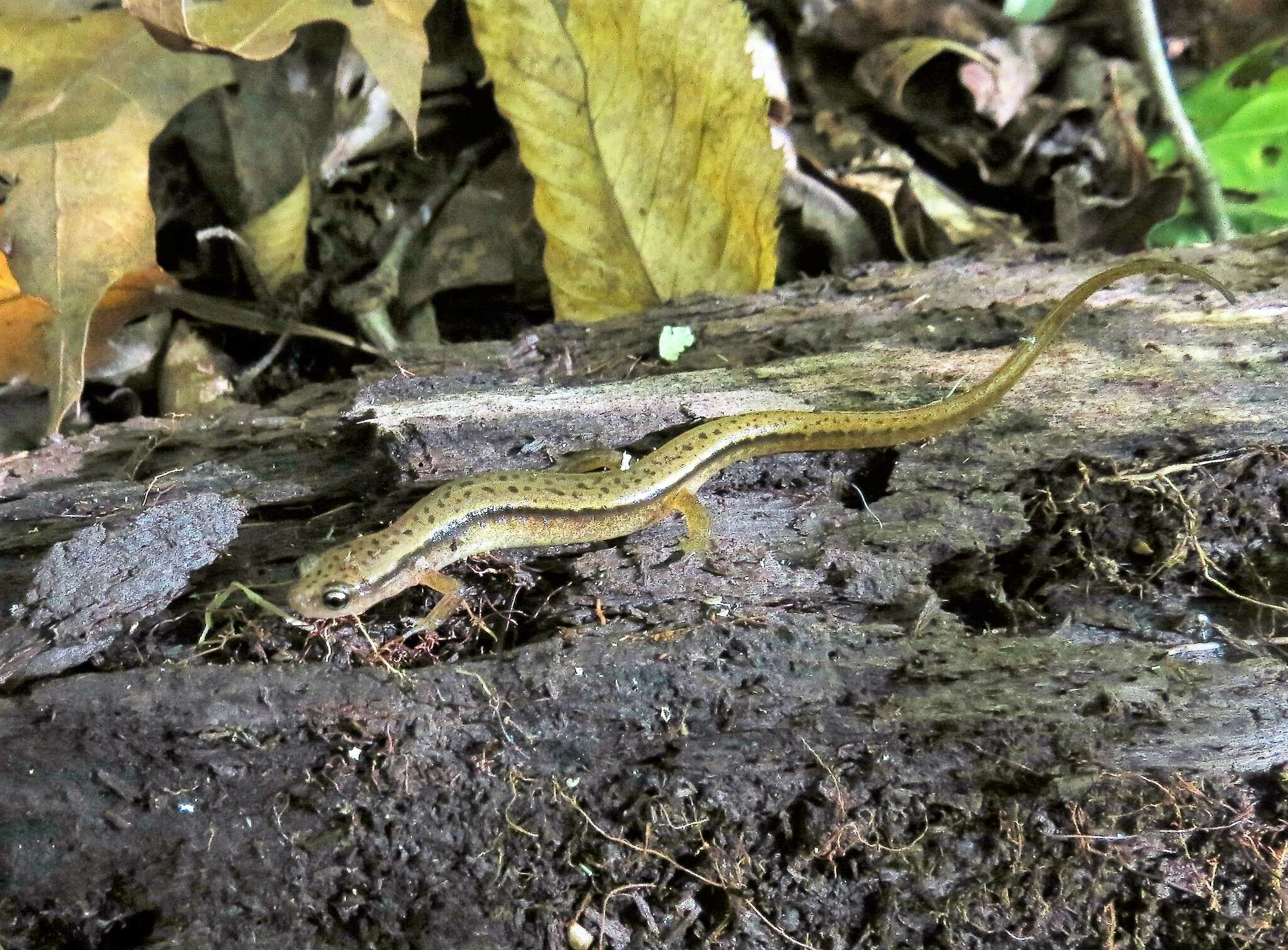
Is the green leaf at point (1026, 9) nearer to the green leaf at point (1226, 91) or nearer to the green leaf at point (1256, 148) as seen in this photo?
the green leaf at point (1226, 91)

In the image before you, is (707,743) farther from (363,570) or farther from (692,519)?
(363,570)

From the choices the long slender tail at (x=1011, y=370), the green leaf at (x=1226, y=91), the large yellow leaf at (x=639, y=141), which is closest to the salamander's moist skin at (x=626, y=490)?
the long slender tail at (x=1011, y=370)

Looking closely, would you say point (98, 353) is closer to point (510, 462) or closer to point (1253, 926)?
point (510, 462)

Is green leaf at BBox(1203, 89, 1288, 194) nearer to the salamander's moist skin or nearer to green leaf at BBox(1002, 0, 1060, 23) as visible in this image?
green leaf at BBox(1002, 0, 1060, 23)

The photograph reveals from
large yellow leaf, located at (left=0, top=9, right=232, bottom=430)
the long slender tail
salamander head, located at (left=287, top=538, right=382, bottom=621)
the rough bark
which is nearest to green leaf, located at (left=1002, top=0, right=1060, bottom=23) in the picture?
the long slender tail

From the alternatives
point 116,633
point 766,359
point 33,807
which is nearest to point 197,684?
point 116,633

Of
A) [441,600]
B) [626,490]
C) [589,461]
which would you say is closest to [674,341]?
[589,461]
